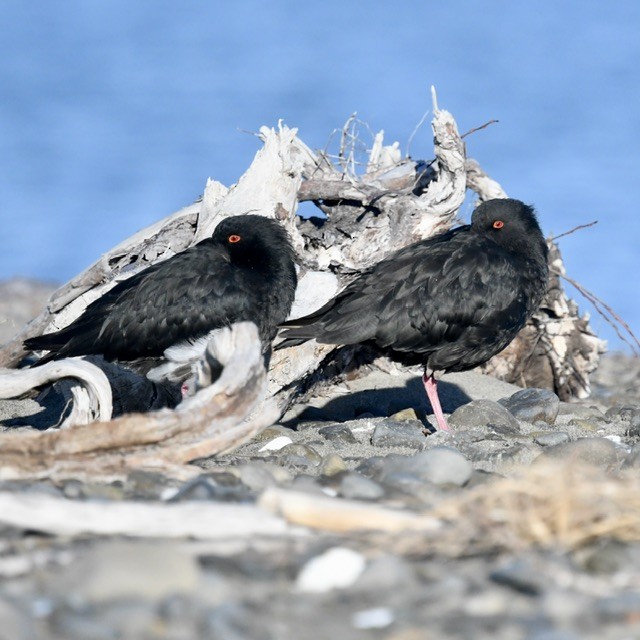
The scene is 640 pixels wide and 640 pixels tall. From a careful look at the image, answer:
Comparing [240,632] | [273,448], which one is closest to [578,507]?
[240,632]

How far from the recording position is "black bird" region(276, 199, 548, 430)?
731 centimetres

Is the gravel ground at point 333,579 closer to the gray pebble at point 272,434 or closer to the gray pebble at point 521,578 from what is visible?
the gray pebble at point 521,578

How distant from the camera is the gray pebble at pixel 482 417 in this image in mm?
7414

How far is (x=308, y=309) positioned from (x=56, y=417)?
2304 millimetres

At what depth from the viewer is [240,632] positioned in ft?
8.11

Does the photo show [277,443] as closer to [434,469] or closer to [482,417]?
[482,417]

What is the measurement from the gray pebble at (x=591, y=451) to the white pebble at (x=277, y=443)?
1.79 metres

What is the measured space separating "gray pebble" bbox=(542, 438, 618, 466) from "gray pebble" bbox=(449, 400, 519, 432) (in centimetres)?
158

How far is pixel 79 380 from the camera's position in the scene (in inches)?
244

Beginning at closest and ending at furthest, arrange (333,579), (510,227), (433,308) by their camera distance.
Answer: (333,579)
(433,308)
(510,227)

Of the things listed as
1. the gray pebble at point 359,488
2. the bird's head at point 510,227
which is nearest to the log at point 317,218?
the bird's head at point 510,227

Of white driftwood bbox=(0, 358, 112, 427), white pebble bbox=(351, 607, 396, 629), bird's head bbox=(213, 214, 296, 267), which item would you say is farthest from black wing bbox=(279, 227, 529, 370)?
white pebble bbox=(351, 607, 396, 629)

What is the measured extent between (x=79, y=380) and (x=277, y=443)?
1383 millimetres

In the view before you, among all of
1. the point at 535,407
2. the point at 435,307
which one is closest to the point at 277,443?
the point at 435,307
